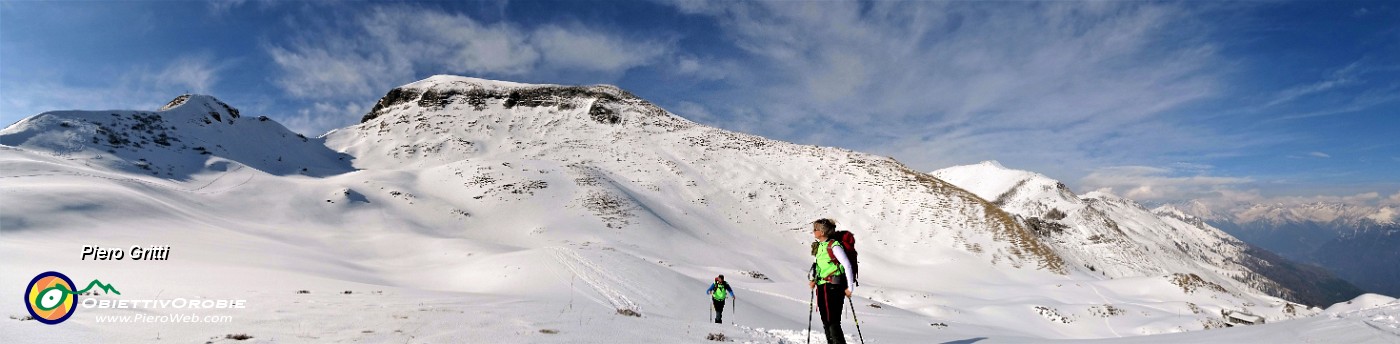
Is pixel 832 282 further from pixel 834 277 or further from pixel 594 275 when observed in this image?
pixel 594 275

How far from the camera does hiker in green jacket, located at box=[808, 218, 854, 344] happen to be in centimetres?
828

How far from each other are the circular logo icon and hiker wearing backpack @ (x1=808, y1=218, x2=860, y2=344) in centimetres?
1124

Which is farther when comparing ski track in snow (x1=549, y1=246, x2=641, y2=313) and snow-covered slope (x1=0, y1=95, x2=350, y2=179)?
snow-covered slope (x1=0, y1=95, x2=350, y2=179)

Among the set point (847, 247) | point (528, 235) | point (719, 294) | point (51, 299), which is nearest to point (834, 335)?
point (847, 247)

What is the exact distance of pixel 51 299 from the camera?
8156 millimetres

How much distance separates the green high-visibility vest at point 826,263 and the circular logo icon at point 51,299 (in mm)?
11215

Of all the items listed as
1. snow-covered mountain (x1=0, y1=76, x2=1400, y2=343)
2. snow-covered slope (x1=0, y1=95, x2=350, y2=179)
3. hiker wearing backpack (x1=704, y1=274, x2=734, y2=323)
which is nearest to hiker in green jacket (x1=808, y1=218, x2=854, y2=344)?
snow-covered mountain (x1=0, y1=76, x2=1400, y2=343)

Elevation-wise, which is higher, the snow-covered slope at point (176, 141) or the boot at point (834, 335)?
the snow-covered slope at point (176, 141)

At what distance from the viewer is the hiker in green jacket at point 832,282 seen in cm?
828

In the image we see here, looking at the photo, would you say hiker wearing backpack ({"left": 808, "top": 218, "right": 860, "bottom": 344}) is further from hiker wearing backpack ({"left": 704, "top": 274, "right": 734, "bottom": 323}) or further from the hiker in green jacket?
hiker wearing backpack ({"left": 704, "top": 274, "right": 734, "bottom": 323})

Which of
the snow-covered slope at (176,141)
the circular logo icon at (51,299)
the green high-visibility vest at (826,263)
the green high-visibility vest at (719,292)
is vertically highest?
the snow-covered slope at (176,141)

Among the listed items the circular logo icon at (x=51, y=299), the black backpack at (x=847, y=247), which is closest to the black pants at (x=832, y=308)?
the black backpack at (x=847, y=247)

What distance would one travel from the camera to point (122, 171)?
126ft

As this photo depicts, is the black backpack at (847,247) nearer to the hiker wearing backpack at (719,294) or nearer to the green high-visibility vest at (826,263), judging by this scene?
the green high-visibility vest at (826,263)
